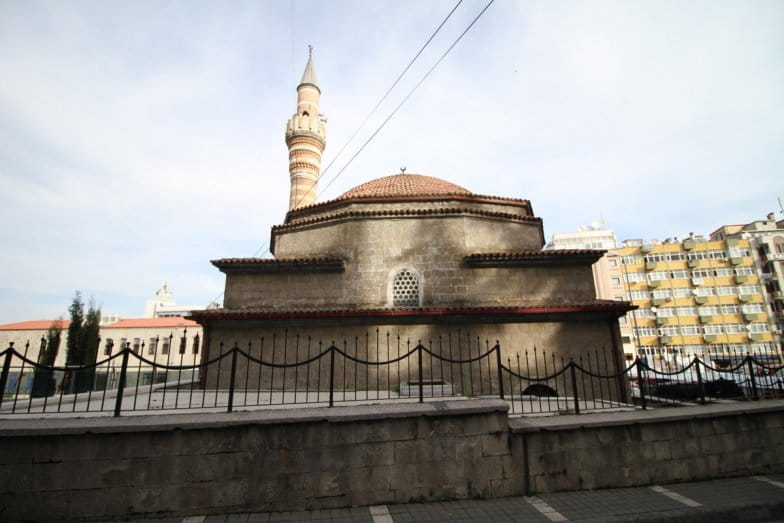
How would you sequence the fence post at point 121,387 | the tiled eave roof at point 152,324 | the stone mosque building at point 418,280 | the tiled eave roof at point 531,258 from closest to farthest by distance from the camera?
the fence post at point 121,387, the stone mosque building at point 418,280, the tiled eave roof at point 531,258, the tiled eave roof at point 152,324

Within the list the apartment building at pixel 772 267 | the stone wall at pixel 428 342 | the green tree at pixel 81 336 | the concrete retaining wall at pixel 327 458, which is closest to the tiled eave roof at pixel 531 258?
the stone wall at pixel 428 342

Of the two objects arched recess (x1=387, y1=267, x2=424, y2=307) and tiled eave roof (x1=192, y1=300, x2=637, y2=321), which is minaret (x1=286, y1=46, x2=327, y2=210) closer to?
arched recess (x1=387, y1=267, x2=424, y2=307)

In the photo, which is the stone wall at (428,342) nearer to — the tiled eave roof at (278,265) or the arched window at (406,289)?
the arched window at (406,289)

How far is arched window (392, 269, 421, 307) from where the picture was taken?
11.9 metres

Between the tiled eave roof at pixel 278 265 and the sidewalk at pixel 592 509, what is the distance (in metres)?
7.81

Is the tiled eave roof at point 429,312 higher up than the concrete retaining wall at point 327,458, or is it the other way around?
the tiled eave roof at point 429,312

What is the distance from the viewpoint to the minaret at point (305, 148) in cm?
2105

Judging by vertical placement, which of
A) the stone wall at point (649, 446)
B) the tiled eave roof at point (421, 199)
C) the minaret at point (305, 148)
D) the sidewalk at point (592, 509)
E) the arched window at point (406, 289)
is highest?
the minaret at point (305, 148)

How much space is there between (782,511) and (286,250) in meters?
12.8

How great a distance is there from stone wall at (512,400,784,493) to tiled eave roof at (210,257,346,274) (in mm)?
7504

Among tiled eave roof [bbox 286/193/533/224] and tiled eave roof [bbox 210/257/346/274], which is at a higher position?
tiled eave roof [bbox 286/193/533/224]

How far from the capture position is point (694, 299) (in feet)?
143

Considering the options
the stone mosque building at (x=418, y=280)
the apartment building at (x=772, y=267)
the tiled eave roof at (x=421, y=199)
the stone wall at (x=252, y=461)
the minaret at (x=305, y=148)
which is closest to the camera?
the stone wall at (x=252, y=461)

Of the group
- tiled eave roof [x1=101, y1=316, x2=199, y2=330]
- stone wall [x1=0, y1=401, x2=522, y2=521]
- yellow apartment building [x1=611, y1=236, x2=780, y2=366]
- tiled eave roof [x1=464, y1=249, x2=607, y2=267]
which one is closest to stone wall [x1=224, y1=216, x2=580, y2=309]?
tiled eave roof [x1=464, y1=249, x2=607, y2=267]
